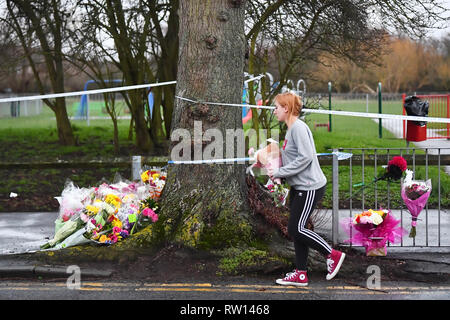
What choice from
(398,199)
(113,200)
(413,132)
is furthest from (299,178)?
(413,132)

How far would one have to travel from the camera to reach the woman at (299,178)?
5633 millimetres

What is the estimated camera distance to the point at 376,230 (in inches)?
257

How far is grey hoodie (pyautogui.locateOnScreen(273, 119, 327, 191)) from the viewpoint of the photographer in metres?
5.62

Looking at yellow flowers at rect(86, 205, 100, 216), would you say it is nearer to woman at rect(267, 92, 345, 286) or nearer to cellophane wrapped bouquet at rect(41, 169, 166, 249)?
cellophane wrapped bouquet at rect(41, 169, 166, 249)

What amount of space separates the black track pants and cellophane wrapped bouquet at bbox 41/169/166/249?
172cm

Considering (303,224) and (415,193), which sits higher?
(415,193)

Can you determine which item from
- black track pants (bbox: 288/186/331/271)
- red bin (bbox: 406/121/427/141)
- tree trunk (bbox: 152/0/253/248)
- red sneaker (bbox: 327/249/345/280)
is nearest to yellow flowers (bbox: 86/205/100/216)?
tree trunk (bbox: 152/0/253/248)

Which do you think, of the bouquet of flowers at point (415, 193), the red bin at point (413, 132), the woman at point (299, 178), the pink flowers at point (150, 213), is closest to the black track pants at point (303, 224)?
the woman at point (299, 178)

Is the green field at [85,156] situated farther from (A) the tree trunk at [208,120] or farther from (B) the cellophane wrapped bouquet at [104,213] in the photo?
(B) the cellophane wrapped bouquet at [104,213]

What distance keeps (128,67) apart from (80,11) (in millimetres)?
1793

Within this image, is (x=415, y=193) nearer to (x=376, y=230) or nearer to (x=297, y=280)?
(x=376, y=230)

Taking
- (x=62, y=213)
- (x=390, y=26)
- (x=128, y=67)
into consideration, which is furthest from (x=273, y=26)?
(x=62, y=213)

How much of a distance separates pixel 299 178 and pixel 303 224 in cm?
44
